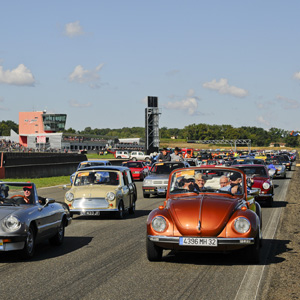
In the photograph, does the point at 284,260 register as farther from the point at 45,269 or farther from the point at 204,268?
the point at 45,269

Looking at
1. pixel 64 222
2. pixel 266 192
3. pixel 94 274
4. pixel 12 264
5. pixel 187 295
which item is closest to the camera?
pixel 187 295

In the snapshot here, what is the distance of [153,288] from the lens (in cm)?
686

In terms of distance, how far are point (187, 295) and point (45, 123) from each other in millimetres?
140302

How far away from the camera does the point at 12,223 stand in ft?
27.6

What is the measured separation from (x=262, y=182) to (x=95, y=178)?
6298 millimetres

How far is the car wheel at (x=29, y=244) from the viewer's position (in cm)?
861

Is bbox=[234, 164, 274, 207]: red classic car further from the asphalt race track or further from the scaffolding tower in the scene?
the scaffolding tower

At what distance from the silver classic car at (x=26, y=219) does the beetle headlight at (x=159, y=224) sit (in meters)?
1.94

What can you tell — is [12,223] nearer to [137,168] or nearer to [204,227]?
[204,227]

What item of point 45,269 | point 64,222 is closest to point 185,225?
point 45,269

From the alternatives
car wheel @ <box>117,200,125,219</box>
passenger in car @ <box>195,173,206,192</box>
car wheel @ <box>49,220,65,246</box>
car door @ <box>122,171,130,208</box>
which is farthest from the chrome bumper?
car door @ <box>122,171,130,208</box>

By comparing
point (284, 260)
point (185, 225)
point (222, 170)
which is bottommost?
point (284, 260)

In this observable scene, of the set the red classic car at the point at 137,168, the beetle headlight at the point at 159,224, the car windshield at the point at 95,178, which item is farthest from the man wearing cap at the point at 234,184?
the red classic car at the point at 137,168

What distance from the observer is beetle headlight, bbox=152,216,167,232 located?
26.9 ft
